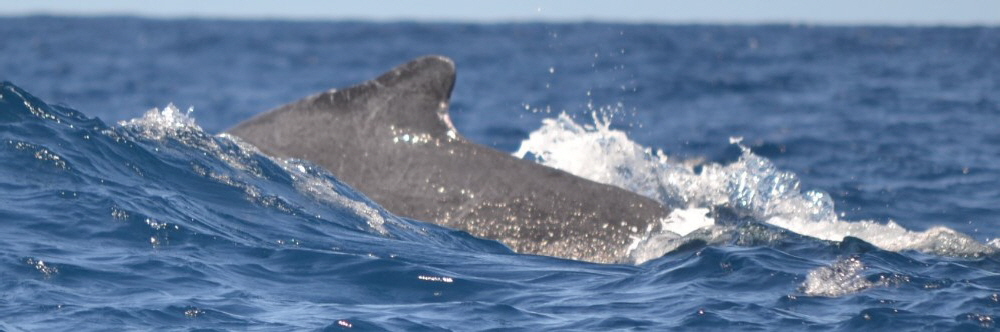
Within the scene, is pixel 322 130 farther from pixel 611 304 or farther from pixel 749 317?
pixel 749 317

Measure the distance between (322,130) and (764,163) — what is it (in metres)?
4.33

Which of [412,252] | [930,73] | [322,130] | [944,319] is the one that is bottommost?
[944,319]

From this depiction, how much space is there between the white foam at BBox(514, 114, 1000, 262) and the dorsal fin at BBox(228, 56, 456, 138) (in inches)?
62.6

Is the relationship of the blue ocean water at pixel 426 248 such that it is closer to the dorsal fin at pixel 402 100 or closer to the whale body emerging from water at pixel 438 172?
the whale body emerging from water at pixel 438 172

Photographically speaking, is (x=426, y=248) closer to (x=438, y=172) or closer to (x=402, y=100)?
(x=438, y=172)

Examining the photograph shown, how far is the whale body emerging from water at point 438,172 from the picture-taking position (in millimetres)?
8750

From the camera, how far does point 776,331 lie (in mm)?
6488

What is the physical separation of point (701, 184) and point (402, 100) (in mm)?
2636

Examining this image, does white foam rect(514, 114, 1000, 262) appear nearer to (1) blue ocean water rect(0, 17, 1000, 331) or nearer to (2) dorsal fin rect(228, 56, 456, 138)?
(1) blue ocean water rect(0, 17, 1000, 331)

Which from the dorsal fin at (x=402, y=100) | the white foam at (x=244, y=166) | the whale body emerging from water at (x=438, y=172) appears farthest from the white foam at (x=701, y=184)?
the white foam at (x=244, y=166)

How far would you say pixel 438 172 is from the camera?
29.5ft

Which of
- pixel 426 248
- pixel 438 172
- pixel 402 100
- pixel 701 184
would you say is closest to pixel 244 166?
pixel 402 100

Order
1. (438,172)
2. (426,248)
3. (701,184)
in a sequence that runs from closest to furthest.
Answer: (426,248) → (438,172) → (701,184)

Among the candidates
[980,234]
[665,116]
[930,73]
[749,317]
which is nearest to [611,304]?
[749,317]
